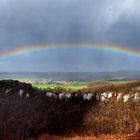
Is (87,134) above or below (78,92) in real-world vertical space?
below

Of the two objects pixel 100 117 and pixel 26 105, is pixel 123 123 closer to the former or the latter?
pixel 100 117

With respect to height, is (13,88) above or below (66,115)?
above

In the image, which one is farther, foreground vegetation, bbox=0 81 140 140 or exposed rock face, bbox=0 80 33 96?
exposed rock face, bbox=0 80 33 96

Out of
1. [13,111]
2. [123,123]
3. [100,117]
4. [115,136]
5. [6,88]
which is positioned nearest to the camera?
[115,136]

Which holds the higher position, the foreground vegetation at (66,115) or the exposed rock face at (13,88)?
the exposed rock face at (13,88)

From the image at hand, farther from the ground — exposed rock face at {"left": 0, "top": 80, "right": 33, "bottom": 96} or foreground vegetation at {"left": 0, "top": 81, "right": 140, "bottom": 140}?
exposed rock face at {"left": 0, "top": 80, "right": 33, "bottom": 96}

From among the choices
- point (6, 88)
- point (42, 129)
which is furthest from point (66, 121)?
point (6, 88)

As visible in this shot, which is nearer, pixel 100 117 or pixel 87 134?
pixel 87 134

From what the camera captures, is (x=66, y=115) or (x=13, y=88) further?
(x=13, y=88)

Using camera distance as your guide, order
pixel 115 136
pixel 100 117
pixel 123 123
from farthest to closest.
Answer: pixel 100 117, pixel 123 123, pixel 115 136

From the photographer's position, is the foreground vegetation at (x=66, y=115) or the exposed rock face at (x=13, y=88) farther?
the exposed rock face at (x=13, y=88)

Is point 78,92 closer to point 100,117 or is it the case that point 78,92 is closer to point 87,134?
point 100,117
